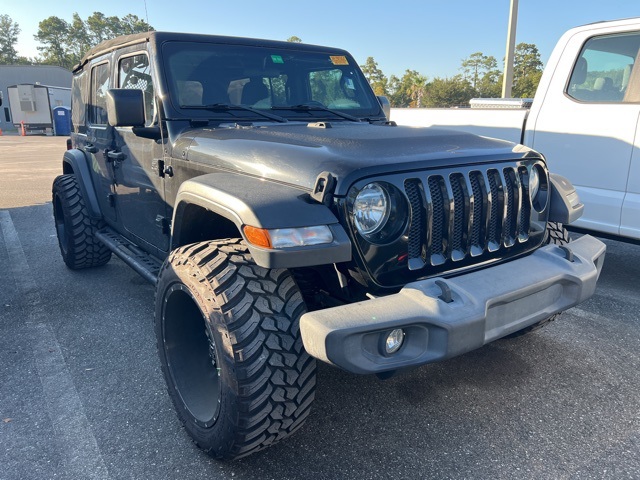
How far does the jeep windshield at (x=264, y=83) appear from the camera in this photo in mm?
3096

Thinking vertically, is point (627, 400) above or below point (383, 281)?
below

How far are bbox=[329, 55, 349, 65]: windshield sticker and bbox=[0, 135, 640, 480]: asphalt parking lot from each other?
87.1 inches

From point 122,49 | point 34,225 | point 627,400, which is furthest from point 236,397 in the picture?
point 34,225

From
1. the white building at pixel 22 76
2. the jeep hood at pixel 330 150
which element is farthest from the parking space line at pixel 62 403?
the white building at pixel 22 76

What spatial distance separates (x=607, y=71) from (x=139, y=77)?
3.81m

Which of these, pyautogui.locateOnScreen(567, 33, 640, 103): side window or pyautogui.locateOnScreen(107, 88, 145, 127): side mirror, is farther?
pyautogui.locateOnScreen(567, 33, 640, 103): side window

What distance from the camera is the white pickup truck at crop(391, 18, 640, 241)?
414 cm

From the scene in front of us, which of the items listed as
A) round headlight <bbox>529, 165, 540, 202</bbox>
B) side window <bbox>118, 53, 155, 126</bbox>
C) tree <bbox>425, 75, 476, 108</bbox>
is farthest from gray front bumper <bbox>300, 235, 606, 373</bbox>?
tree <bbox>425, 75, 476, 108</bbox>

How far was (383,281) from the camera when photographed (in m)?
2.04

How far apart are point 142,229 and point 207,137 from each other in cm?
120

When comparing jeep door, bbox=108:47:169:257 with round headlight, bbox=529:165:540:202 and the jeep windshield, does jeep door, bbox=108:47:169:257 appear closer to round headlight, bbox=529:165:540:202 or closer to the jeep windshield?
the jeep windshield

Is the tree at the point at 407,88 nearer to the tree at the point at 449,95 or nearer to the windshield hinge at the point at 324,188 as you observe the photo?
the tree at the point at 449,95

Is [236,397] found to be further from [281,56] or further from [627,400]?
[281,56]

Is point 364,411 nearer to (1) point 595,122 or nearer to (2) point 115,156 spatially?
(2) point 115,156
